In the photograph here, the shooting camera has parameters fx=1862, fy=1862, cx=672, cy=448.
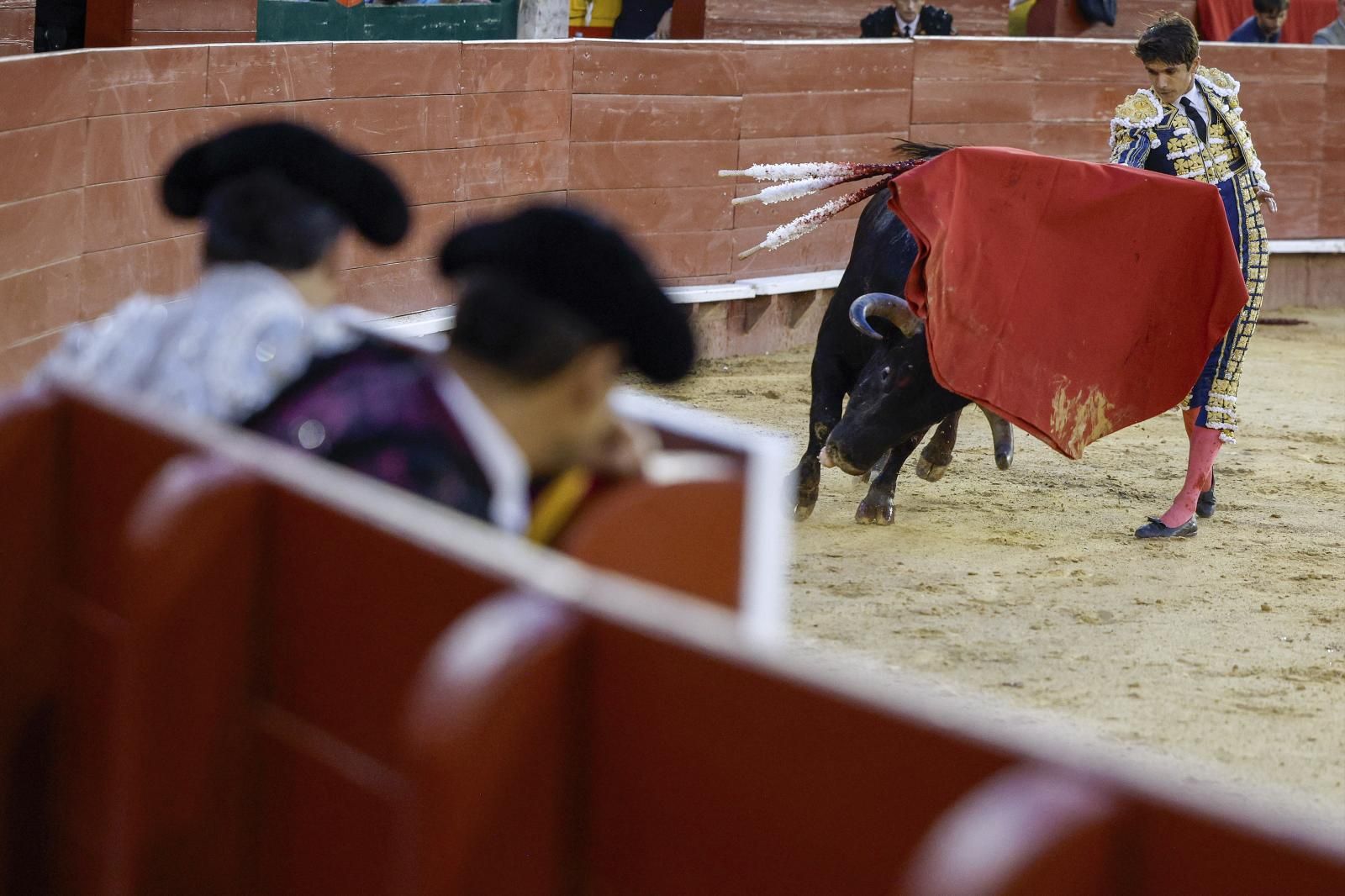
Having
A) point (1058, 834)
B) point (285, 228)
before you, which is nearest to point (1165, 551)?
point (285, 228)

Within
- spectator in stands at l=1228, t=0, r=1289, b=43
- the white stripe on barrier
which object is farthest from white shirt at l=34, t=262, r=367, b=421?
spectator in stands at l=1228, t=0, r=1289, b=43

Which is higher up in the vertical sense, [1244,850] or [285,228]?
[285,228]

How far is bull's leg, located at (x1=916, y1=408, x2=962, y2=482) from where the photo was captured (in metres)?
5.70

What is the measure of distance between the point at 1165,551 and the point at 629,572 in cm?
396

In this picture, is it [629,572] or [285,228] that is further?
[285,228]

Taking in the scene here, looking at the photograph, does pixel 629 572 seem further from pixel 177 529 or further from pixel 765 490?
pixel 177 529

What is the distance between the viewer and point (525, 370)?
149cm

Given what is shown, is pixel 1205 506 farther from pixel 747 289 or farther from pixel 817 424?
pixel 747 289

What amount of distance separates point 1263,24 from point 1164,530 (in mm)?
5562

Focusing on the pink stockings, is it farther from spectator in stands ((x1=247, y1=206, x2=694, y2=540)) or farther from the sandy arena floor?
spectator in stands ((x1=247, y1=206, x2=694, y2=540))

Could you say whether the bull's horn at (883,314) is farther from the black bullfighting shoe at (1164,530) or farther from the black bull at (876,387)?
the black bullfighting shoe at (1164,530)

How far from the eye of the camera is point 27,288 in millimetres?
4996

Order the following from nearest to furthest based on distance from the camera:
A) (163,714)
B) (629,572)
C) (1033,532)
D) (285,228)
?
1. (629,572)
2. (163,714)
3. (285,228)
4. (1033,532)

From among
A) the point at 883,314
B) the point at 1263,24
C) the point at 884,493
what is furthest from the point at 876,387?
the point at 1263,24
